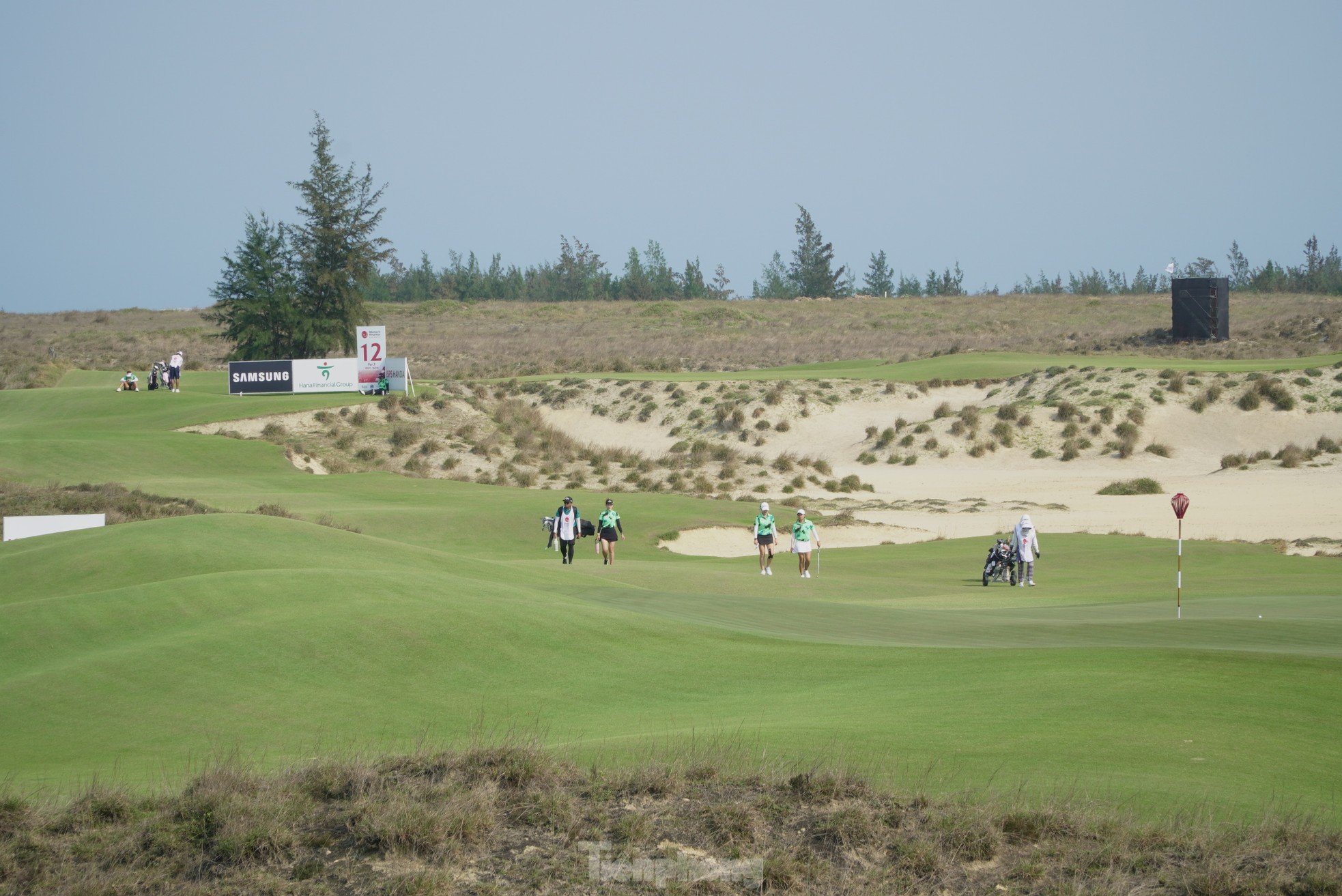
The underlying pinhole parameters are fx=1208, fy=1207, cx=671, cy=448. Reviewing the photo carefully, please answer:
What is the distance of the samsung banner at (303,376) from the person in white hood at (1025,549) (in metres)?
36.3

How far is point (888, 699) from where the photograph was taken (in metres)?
11.8

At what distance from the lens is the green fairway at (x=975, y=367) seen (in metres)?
59.8

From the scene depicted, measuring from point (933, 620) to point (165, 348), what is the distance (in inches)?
2985

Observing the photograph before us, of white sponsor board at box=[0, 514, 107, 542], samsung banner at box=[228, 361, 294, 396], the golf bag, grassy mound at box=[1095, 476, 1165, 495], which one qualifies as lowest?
the golf bag

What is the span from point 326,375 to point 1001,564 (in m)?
40.3

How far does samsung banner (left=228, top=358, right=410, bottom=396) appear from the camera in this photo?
188ft

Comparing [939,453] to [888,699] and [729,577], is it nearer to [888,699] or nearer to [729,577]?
[729,577]

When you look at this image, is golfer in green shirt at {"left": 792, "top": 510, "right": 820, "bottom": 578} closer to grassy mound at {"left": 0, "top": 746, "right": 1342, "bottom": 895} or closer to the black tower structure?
grassy mound at {"left": 0, "top": 746, "right": 1342, "bottom": 895}

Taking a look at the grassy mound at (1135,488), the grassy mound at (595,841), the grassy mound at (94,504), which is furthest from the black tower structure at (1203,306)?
the grassy mound at (595,841)

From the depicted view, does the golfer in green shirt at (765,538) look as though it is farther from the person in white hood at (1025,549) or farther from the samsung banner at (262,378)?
the samsung banner at (262,378)

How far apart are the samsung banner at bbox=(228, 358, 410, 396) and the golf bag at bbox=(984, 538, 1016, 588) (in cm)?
3605

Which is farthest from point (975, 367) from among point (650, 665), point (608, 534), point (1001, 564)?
point (650, 665)

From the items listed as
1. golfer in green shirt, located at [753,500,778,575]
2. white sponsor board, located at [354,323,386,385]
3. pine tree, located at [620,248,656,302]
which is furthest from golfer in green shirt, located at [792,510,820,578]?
pine tree, located at [620,248,656,302]

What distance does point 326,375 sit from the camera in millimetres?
58812
